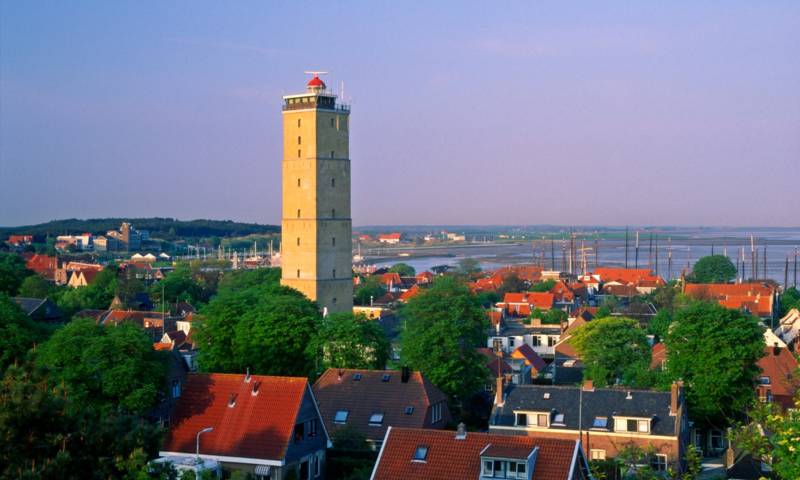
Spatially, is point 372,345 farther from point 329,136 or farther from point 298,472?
point 329,136

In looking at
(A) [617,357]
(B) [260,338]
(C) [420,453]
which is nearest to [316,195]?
(B) [260,338]

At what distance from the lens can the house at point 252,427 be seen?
2855 centimetres

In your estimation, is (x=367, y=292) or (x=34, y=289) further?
(x=367, y=292)

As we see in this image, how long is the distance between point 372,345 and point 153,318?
28546 millimetres

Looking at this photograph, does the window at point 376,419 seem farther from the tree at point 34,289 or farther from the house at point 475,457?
the tree at point 34,289

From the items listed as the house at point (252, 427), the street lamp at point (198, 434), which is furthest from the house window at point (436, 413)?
the street lamp at point (198, 434)

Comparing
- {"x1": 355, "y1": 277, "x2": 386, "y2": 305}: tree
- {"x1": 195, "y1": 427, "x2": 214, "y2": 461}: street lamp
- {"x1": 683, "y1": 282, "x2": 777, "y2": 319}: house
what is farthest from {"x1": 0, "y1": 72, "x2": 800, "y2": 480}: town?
{"x1": 355, "y1": 277, "x2": 386, "y2": 305}: tree

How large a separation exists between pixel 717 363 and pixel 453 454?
16.9 metres

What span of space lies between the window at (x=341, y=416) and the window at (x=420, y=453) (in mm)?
9127

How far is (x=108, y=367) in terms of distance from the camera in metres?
31.4

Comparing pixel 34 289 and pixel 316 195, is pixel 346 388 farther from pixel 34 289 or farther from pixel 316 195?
pixel 34 289

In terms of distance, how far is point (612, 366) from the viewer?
41.8m

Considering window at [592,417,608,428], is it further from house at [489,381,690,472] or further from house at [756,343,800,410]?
house at [756,343,800,410]

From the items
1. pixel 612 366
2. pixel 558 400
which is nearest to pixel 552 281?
pixel 612 366
